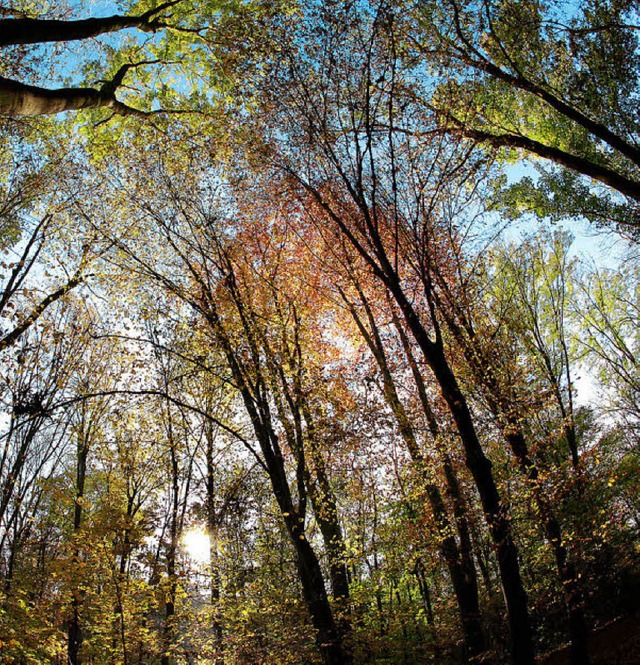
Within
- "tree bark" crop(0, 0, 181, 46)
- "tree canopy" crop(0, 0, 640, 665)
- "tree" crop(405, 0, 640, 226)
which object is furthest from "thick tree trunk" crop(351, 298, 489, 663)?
"tree bark" crop(0, 0, 181, 46)

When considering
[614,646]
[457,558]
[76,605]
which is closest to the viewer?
[76,605]

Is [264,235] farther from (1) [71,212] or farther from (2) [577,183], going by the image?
(2) [577,183]

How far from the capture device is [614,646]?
8289 mm

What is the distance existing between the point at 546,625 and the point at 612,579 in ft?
5.78

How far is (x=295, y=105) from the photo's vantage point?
652 cm

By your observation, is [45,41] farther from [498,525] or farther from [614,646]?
[614,646]

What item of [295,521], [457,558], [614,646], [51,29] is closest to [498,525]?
[457,558]

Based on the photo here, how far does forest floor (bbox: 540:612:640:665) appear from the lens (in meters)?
7.43

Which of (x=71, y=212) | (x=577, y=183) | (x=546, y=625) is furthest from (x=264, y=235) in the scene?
(x=546, y=625)

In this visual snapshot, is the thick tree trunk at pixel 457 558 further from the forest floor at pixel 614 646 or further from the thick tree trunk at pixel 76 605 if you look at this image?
the thick tree trunk at pixel 76 605

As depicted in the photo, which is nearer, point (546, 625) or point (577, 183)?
point (577, 183)

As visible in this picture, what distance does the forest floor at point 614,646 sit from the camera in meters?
7.43

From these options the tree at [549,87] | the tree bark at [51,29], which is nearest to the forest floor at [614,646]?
the tree at [549,87]

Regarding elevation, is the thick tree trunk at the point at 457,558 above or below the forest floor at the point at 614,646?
above
